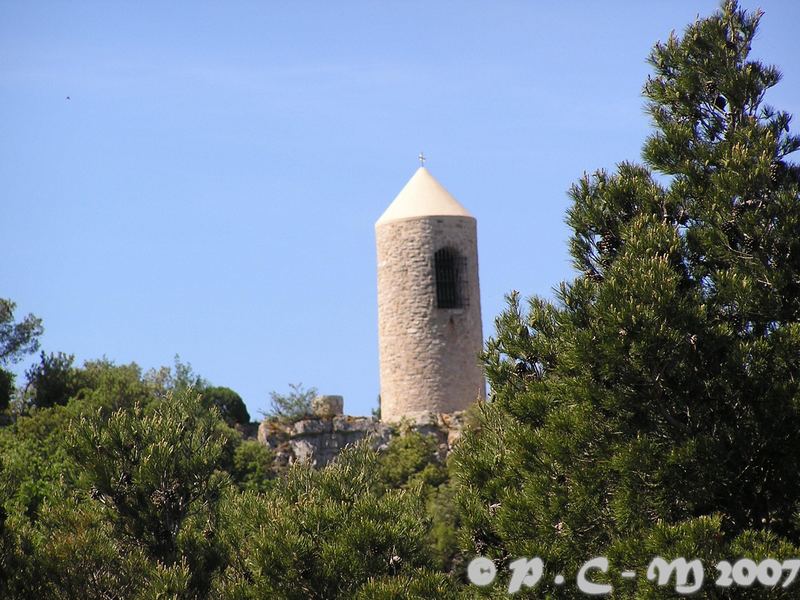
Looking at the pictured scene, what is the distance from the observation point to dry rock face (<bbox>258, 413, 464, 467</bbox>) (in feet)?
137

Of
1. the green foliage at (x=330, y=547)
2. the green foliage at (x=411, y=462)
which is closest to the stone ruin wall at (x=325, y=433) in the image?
the green foliage at (x=411, y=462)

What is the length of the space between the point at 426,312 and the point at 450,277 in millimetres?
1281

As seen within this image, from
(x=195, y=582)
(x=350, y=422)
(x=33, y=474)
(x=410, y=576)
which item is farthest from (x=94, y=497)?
(x=350, y=422)

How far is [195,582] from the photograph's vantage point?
22.2m

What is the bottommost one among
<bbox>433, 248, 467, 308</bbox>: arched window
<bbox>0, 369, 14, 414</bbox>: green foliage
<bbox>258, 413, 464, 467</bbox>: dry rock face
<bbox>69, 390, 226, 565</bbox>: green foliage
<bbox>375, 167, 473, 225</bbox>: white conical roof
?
<bbox>69, 390, 226, 565</bbox>: green foliage

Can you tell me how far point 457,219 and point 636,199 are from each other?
79.9 ft

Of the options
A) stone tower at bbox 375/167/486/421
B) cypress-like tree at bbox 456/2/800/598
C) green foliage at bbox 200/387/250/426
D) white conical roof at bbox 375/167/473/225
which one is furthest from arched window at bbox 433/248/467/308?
cypress-like tree at bbox 456/2/800/598

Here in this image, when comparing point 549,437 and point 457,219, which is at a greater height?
point 457,219

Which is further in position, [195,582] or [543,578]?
[195,582]

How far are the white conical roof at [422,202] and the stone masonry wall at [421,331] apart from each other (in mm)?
217

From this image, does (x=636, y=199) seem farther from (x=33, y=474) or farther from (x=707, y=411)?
(x=33, y=474)

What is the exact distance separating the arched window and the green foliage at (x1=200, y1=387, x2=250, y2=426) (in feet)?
37.5

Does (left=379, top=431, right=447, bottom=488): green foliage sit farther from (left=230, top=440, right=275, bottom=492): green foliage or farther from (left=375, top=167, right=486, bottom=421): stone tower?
(left=230, top=440, right=275, bottom=492): green foliage

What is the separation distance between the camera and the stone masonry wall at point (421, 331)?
138 ft
